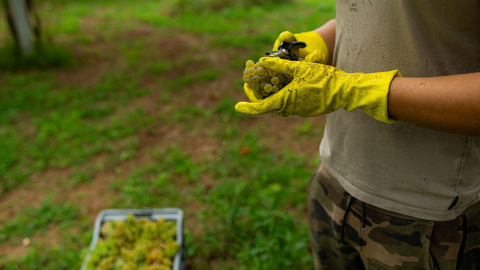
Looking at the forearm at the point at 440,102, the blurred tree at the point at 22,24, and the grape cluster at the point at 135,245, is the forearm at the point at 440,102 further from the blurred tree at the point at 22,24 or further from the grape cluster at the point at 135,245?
the blurred tree at the point at 22,24

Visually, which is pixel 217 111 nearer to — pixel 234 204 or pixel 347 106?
pixel 234 204

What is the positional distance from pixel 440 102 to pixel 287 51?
61 cm

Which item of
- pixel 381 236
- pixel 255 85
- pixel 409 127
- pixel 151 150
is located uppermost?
pixel 255 85

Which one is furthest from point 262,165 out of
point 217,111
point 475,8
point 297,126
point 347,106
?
point 475,8

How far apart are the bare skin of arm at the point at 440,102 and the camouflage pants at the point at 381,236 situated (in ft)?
1.28

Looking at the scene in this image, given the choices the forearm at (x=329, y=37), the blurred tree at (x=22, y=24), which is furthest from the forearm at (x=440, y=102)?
the blurred tree at (x=22, y=24)

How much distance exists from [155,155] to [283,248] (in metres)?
1.62

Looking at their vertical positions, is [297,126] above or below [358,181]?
below

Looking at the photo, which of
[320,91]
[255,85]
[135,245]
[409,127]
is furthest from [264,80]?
[135,245]

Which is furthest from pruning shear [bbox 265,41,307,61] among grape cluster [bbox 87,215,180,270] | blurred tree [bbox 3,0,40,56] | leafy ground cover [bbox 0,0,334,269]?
blurred tree [bbox 3,0,40,56]

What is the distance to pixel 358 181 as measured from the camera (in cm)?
131

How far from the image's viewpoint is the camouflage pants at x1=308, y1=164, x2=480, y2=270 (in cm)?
119

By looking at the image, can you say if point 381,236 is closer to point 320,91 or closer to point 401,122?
point 401,122

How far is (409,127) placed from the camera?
1.16 metres
